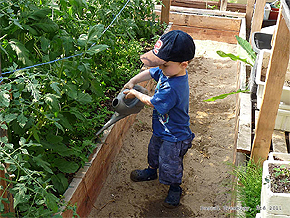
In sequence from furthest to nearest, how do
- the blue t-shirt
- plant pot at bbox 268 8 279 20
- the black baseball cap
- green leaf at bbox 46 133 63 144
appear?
plant pot at bbox 268 8 279 20 < the blue t-shirt < the black baseball cap < green leaf at bbox 46 133 63 144

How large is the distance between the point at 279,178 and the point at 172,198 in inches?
46.2

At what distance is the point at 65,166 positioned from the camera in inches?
115

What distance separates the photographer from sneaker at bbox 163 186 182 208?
11.0 ft

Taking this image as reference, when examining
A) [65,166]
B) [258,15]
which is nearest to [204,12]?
[258,15]

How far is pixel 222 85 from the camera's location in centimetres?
550

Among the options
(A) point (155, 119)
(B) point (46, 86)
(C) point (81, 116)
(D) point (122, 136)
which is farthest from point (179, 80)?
(D) point (122, 136)

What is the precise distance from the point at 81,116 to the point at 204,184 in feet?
4.74

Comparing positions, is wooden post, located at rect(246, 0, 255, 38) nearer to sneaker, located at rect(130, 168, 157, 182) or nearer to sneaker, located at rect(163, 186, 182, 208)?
sneaker, located at rect(130, 168, 157, 182)

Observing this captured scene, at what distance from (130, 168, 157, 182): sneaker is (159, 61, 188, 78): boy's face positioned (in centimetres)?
104

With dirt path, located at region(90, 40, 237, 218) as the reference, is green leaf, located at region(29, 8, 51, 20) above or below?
above

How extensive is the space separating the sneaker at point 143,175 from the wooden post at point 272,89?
0.95 metres

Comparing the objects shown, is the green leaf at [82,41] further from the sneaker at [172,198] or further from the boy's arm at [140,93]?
the sneaker at [172,198]

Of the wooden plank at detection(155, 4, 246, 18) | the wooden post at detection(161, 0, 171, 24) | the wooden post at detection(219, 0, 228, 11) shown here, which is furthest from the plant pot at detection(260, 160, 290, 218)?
the wooden post at detection(219, 0, 228, 11)

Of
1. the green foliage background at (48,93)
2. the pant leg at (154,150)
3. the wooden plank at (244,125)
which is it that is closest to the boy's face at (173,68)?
the green foliage background at (48,93)
